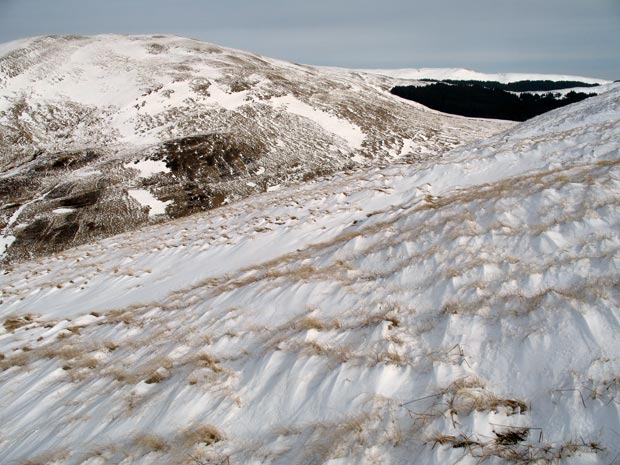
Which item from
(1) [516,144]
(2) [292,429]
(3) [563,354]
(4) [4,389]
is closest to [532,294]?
(3) [563,354]

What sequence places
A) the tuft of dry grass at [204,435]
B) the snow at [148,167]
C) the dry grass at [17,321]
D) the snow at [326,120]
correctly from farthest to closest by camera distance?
the snow at [326,120]
the snow at [148,167]
the dry grass at [17,321]
the tuft of dry grass at [204,435]

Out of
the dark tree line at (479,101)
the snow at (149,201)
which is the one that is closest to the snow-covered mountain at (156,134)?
the snow at (149,201)

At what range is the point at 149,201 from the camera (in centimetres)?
2952

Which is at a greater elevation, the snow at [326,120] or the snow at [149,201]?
the snow at [326,120]

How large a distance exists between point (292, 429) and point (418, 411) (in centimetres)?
141

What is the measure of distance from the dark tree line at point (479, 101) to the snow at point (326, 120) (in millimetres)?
54029

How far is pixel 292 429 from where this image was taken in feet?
12.4

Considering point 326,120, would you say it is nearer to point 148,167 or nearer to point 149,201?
point 148,167

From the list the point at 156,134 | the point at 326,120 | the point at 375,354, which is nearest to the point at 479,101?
the point at 326,120

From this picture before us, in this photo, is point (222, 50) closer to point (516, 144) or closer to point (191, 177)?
point (191, 177)

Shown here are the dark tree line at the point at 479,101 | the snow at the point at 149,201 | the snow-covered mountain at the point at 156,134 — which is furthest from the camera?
the dark tree line at the point at 479,101

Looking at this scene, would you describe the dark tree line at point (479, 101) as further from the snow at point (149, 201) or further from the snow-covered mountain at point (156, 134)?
the snow at point (149, 201)

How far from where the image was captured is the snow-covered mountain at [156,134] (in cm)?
2866

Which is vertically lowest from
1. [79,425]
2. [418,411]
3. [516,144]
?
[79,425]
